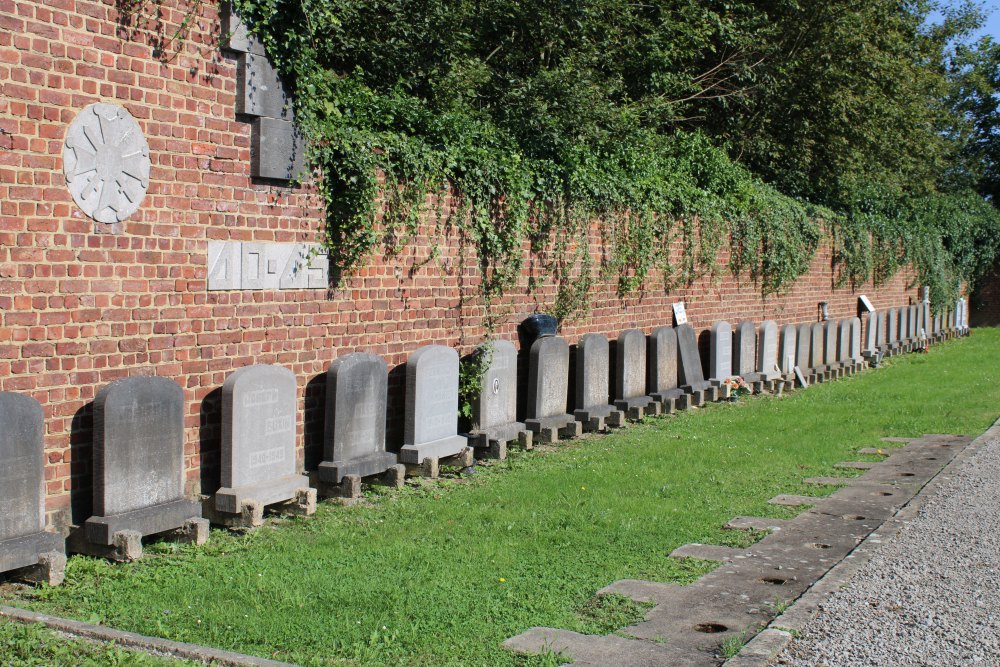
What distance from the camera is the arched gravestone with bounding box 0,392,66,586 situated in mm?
5090

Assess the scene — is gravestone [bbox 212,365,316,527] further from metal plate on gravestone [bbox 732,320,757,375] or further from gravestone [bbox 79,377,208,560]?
metal plate on gravestone [bbox 732,320,757,375]

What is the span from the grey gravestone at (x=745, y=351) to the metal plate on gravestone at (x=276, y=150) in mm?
8817

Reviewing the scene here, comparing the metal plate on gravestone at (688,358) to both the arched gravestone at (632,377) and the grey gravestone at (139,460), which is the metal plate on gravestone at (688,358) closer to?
the arched gravestone at (632,377)

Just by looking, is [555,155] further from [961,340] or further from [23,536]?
[961,340]

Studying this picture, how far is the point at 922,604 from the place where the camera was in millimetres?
5066

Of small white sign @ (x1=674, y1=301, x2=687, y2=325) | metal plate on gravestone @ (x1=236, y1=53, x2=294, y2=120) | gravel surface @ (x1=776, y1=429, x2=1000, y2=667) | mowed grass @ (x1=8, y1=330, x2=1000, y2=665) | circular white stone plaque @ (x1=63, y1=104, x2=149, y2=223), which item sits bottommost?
gravel surface @ (x1=776, y1=429, x2=1000, y2=667)

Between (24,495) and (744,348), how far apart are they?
11222 mm

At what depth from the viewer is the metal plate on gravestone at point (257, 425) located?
6484mm

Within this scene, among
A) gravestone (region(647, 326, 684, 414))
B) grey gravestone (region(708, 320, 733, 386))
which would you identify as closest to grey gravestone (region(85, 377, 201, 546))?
gravestone (region(647, 326, 684, 414))

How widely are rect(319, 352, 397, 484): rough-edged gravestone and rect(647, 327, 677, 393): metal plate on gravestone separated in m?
5.33

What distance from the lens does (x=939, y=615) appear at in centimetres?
491

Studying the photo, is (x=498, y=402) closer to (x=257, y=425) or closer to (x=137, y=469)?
(x=257, y=425)

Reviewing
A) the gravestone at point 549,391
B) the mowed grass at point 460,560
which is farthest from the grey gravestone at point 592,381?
the mowed grass at point 460,560

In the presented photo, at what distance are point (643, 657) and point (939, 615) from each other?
1.67 meters
